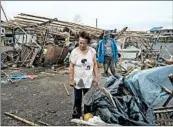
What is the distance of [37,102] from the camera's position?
6.59 m

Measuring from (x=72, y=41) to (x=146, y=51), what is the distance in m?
4.67

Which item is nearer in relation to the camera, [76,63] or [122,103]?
[76,63]

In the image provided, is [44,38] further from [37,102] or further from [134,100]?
[134,100]

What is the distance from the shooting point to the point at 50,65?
14617mm

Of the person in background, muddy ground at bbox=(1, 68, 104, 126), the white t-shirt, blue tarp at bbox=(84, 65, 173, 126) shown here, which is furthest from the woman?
the person in background

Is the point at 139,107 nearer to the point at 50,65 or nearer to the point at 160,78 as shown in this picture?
the point at 160,78

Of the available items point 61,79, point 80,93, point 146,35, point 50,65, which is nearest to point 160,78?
point 80,93

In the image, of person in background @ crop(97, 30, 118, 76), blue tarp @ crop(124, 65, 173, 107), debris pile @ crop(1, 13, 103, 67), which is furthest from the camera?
debris pile @ crop(1, 13, 103, 67)

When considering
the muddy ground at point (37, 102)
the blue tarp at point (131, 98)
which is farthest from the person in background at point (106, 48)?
the blue tarp at point (131, 98)

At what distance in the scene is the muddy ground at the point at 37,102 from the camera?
5.34 meters

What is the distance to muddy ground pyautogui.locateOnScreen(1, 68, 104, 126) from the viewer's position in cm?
534

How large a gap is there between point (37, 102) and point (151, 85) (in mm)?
2795

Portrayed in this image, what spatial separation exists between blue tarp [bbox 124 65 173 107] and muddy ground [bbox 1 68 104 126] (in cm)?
145

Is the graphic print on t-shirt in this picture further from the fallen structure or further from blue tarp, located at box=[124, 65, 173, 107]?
blue tarp, located at box=[124, 65, 173, 107]
